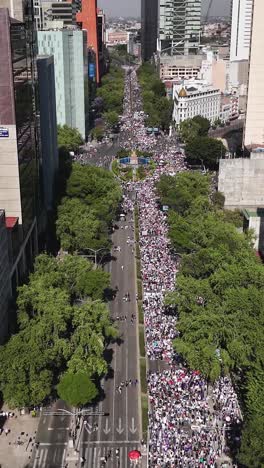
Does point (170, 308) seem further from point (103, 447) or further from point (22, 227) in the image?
point (103, 447)

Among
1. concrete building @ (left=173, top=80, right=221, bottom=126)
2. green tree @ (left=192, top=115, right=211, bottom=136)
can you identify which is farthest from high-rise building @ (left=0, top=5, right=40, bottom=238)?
concrete building @ (left=173, top=80, right=221, bottom=126)

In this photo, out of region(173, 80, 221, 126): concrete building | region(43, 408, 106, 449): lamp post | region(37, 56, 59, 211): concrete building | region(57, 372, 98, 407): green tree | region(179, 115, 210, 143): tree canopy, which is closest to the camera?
region(57, 372, 98, 407): green tree

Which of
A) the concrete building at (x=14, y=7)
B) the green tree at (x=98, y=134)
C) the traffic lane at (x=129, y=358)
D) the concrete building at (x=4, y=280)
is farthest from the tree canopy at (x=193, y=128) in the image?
the concrete building at (x=4, y=280)

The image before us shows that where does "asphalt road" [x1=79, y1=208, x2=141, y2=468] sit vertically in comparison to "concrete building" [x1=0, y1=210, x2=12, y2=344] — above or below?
below

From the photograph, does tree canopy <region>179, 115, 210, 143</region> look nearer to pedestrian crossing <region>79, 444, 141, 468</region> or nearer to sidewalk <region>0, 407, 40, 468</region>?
sidewalk <region>0, 407, 40, 468</region>

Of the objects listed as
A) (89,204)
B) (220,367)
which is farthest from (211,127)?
(220,367)

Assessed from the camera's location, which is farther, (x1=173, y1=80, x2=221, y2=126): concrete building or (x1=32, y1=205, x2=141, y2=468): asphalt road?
(x1=173, y1=80, x2=221, y2=126): concrete building

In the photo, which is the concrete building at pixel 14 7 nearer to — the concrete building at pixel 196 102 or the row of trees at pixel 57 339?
the row of trees at pixel 57 339
